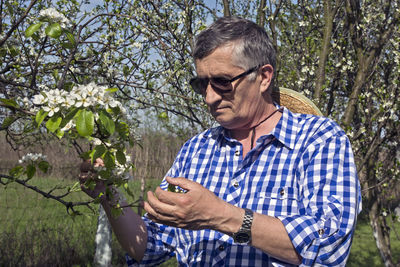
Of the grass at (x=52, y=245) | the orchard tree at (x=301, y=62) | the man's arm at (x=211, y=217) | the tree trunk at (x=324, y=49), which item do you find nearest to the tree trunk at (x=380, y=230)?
the orchard tree at (x=301, y=62)

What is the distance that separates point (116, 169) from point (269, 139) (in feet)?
2.75

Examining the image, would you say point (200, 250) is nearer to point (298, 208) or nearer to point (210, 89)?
point (298, 208)

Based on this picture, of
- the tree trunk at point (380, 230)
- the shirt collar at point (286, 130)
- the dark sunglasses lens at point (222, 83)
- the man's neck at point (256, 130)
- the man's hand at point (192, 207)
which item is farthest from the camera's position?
the tree trunk at point (380, 230)

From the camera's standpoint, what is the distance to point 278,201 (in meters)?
1.76

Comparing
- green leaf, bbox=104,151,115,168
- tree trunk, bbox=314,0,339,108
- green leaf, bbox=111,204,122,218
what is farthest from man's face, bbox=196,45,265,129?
tree trunk, bbox=314,0,339,108

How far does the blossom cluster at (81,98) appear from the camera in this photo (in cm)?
119

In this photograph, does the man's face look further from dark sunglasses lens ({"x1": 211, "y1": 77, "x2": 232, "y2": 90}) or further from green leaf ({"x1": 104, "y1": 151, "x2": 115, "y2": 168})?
green leaf ({"x1": 104, "y1": 151, "x2": 115, "y2": 168})

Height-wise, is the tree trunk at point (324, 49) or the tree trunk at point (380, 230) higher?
the tree trunk at point (324, 49)

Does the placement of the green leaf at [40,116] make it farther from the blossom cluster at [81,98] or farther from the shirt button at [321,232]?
the shirt button at [321,232]

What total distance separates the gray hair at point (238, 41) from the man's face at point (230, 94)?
3cm

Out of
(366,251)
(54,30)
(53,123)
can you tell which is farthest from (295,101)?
(366,251)

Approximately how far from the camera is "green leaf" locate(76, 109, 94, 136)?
1.14 m

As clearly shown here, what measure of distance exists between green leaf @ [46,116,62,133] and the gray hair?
3.05 feet

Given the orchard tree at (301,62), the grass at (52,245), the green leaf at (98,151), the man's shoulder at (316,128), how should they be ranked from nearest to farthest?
the green leaf at (98,151) → the man's shoulder at (316,128) → the orchard tree at (301,62) → the grass at (52,245)
